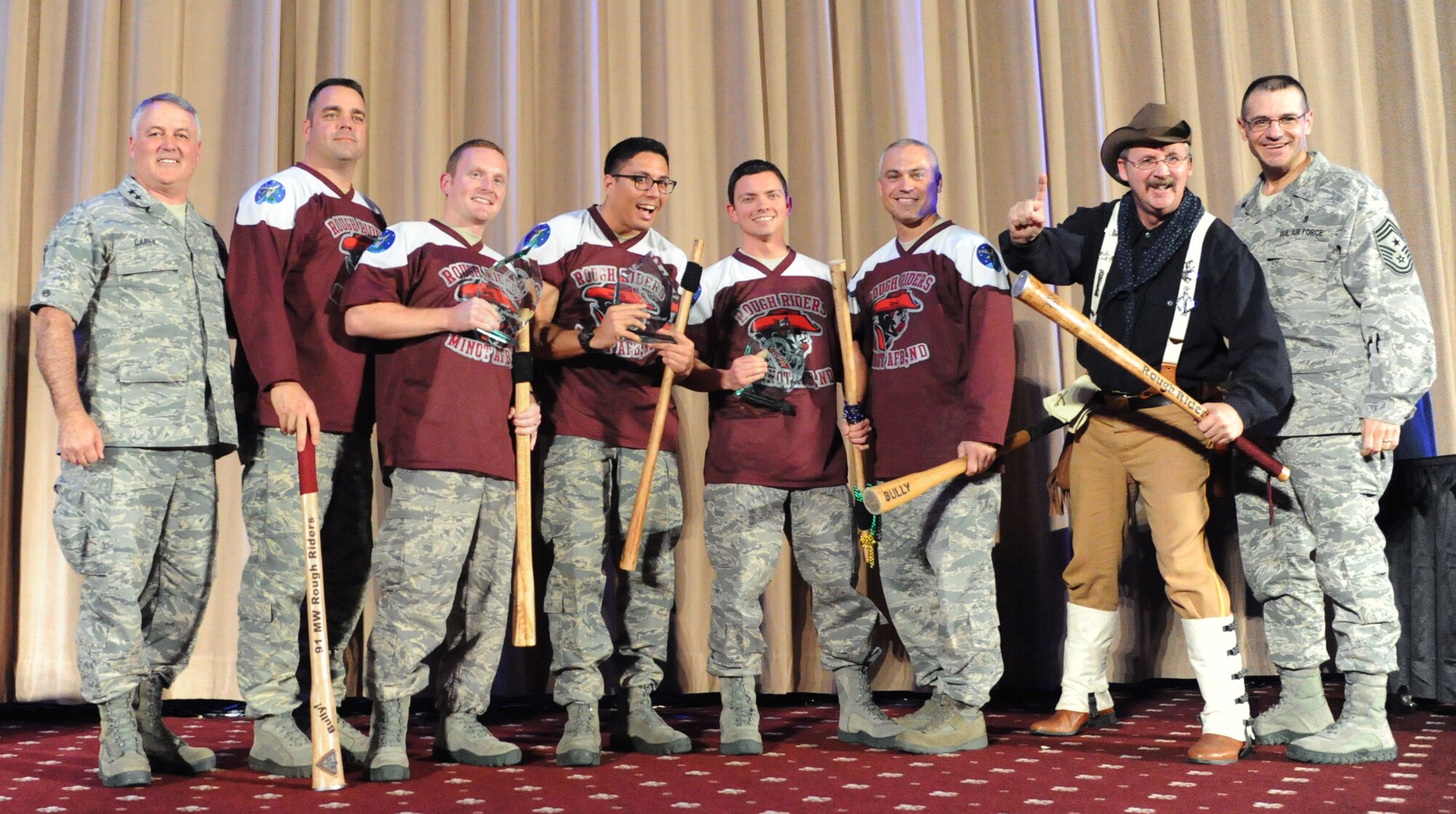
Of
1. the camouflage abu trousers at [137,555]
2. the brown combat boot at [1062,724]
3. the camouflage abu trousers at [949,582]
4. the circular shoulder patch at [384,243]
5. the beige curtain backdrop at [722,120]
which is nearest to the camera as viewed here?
the camouflage abu trousers at [137,555]

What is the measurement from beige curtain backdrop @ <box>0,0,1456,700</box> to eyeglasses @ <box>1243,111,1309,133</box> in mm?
1221

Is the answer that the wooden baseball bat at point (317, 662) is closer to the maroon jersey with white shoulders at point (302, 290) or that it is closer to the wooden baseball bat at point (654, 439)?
Answer: the maroon jersey with white shoulders at point (302, 290)

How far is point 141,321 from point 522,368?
3.07ft

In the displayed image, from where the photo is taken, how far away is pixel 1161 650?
418 centimetres

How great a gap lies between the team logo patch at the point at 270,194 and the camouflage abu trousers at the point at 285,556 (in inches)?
23.8

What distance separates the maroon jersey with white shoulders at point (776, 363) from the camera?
3236 millimetres

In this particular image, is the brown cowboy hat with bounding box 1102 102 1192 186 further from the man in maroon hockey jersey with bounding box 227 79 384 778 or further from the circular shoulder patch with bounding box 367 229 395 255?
the man in maroon hockey jersey with bounding box 227 79 384 778

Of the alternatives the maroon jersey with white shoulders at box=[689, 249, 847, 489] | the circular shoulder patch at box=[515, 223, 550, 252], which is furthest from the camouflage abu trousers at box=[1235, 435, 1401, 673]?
the circular shoulder patch at box=[515, 223, 550, 252]

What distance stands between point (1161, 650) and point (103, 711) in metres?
3.37

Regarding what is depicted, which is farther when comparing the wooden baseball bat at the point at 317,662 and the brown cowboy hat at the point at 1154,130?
the brown cowboy hat at the point at 1154,130

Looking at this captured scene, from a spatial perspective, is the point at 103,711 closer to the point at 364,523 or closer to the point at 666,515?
the point at 364,523

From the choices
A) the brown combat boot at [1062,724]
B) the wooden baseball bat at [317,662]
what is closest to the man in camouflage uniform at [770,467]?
the brown combat boot at [1062,724]

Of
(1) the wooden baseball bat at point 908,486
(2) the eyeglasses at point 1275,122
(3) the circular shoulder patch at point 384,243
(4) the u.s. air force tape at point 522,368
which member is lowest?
(1) the wooden baseball bat at point 908,486

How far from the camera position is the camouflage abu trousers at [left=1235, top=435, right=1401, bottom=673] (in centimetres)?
291
